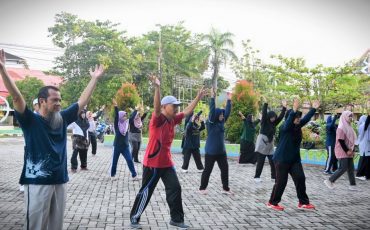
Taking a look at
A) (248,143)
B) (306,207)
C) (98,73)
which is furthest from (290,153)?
(248,143)

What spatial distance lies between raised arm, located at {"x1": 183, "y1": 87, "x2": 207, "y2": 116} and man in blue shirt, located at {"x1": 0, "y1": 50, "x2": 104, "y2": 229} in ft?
8.19

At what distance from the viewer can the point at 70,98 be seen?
3688cm

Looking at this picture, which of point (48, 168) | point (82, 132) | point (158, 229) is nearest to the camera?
point (48, 168)

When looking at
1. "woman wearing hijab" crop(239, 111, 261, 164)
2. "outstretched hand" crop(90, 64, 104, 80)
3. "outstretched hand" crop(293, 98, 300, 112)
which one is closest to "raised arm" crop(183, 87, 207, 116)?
"outstretched hand" crop(293, 98, 300, 112)

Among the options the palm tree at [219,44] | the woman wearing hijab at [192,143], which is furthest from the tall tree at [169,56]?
the woman wearing hijab at [192,143]

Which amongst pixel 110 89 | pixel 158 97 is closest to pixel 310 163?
pixel 158 97

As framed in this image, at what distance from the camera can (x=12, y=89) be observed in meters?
3.34

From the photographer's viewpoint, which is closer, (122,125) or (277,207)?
(277,207)

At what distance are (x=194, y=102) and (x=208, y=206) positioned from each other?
232 centimetres

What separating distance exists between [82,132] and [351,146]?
7.33 meters

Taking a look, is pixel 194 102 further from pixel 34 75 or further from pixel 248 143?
pixel 34 75

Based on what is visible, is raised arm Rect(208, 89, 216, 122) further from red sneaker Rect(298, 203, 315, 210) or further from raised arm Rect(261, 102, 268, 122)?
red sneaker Rect(298, 203, 315, 210)

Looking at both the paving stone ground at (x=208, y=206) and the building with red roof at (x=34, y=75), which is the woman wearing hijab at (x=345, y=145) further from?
the building with red roof at (x=34, y=75)

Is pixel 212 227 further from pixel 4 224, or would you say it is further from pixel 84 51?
pixel 84 51
